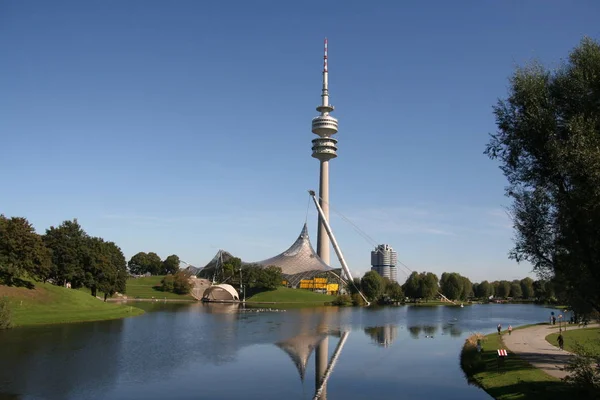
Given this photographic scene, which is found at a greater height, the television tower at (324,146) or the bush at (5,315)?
the television tower at (324,146)

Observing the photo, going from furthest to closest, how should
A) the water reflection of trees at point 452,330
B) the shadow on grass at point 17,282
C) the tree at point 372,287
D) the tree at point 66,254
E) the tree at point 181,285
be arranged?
1. the tree at point 181,285
2. the tree at point 372,287
3. the tree at point 66,254
4. the shadow on grass at point 17,282
5. the water reflection of trees at point 452,330

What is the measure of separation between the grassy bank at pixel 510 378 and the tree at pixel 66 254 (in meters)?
44.1

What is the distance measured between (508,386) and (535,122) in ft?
32.0

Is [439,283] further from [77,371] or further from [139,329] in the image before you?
[77,371]

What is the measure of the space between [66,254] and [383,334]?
3640 centimetres

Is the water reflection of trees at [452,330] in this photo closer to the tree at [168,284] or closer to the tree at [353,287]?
the tree at [353,287]

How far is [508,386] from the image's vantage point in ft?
60.5

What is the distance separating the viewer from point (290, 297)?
95.5 m

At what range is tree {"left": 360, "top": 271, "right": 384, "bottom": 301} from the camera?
95.2m

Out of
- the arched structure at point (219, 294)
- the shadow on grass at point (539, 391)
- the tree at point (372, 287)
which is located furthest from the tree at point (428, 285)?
the shadow on grass at point (539, 391)

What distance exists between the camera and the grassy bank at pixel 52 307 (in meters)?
39.1

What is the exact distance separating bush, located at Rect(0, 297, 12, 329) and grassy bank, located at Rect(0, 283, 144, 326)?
1.30 metres

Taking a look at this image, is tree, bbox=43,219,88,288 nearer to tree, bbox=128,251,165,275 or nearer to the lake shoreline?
the lake shoreline

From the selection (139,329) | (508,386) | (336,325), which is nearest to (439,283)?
(336,325)
